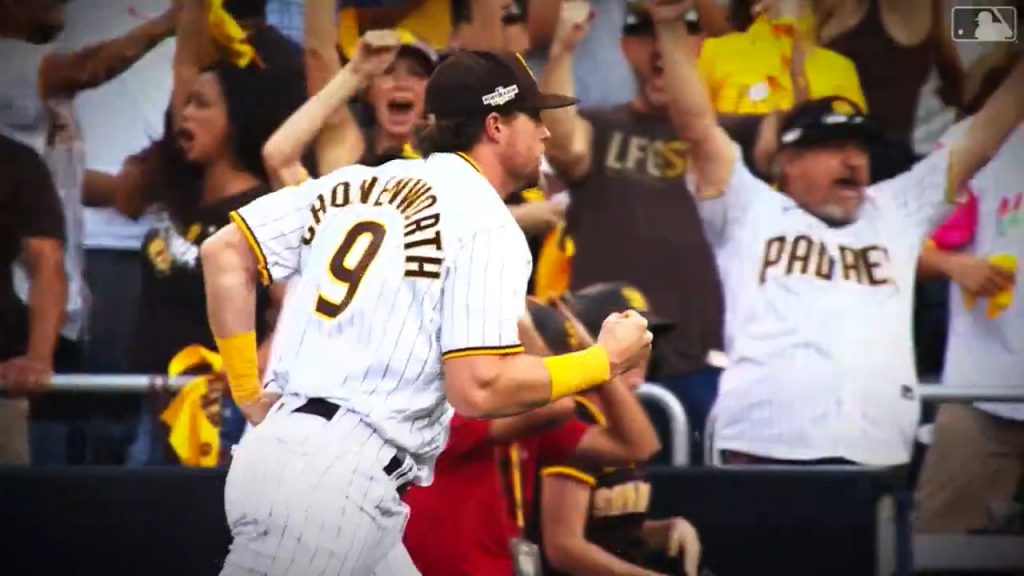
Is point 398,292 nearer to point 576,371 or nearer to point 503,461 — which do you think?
point 576,371

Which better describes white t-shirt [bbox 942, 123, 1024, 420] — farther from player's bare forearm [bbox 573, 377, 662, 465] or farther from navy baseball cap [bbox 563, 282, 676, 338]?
player's bare forearm [bbox 573, 377, 662, 465]

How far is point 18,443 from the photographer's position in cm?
A: 371

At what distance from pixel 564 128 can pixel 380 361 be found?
1.34m

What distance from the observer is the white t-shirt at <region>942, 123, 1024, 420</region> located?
153 inches

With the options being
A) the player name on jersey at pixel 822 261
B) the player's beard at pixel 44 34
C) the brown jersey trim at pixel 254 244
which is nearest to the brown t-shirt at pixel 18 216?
the player's beard at pixel 44 34

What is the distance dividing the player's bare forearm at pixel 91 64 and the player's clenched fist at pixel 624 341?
172 centimetres

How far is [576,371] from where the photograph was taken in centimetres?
257

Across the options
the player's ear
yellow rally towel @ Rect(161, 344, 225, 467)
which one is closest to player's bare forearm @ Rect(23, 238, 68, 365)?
yellow rally towel @ Rect(161, 344, 225, 467)

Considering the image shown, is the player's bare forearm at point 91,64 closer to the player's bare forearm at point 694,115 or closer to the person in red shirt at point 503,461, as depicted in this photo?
the person in red shirt at point 503,461

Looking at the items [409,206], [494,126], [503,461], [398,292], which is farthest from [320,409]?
[503,461]

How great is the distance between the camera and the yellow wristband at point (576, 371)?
2.55 m

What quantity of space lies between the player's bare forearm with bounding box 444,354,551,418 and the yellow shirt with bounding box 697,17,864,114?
1502 millimetres

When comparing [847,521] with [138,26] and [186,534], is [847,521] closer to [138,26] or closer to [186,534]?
[186,534]

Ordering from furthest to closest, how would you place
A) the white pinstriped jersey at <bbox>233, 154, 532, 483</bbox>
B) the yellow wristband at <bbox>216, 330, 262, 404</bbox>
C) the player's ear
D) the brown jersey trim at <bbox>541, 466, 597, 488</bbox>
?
the brown jersey trim at <bbox>541, 466, 597, 488</bbox>, the yellow wristband at <bbox>216, 330, 262, 404</bbox>, the player's ear, the white pinstriped jersey at <bbox>233, 154, 532, 483</bbox>
